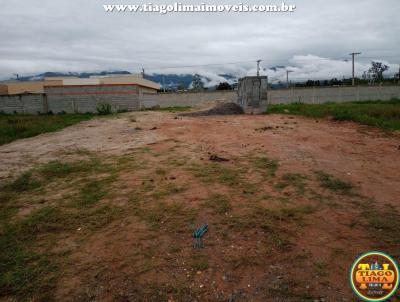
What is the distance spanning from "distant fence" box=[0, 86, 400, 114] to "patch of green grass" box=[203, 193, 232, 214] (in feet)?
65.0

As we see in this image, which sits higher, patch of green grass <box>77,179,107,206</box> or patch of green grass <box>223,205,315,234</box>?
patch of green grass <box>77,179,107,206</box>

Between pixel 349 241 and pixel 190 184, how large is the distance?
2.14 m

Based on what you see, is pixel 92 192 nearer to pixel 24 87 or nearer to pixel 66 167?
pixel 66 167

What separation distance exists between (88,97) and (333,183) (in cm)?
2283

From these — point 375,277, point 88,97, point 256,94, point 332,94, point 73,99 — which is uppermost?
point 88,97

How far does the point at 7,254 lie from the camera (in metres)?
2.30

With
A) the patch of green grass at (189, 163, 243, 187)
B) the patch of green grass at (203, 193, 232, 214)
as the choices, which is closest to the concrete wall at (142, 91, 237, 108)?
the patch of green grass at (189, 163, 243, 187)

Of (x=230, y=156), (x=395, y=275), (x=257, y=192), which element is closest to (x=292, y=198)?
(x=257, y=192)

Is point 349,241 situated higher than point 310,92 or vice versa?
point 310,92

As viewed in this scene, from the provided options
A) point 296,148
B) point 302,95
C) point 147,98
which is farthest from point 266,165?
point 302,95

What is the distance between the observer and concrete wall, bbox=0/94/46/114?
2255 cm

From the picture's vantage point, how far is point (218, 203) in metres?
3.14

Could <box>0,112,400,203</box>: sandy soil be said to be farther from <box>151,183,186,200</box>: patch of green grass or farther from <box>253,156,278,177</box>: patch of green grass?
<box>151,183,186,200</box>: patch of green grass

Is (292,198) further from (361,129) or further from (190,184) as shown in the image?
(361,129)
